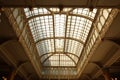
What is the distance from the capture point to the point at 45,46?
4647 cm

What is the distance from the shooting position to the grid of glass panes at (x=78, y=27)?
111 feet

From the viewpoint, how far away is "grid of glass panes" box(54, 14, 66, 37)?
34.2m

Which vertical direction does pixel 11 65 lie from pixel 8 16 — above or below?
below

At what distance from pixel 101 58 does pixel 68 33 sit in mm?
8215

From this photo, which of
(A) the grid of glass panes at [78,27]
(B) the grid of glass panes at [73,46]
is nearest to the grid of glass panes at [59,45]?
(B) the grid of glass panes at [73,46]

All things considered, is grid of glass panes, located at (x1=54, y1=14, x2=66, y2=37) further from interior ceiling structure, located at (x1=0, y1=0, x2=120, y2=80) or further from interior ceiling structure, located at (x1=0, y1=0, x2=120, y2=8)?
interior ceiling structure, located at (x1=0, y1=0, x2=120, y2=8)

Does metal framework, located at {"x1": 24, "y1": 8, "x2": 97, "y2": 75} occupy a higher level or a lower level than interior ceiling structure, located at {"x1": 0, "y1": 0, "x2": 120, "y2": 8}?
lower

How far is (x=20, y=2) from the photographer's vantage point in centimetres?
1598

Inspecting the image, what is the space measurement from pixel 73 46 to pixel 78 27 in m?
9.49

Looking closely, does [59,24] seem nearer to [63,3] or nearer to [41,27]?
[41,27]

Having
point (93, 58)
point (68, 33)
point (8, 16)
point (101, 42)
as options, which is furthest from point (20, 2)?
point (68, 33)

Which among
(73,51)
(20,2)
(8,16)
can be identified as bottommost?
(73,51)

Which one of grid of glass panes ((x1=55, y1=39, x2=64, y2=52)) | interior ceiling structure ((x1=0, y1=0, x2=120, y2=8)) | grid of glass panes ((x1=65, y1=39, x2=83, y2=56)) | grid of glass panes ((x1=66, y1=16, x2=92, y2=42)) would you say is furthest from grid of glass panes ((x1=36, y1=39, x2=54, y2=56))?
interior ceiling structure ((x1=0, y1=0, x2=120, y2=8))

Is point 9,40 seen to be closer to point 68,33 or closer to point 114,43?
point 114,43
